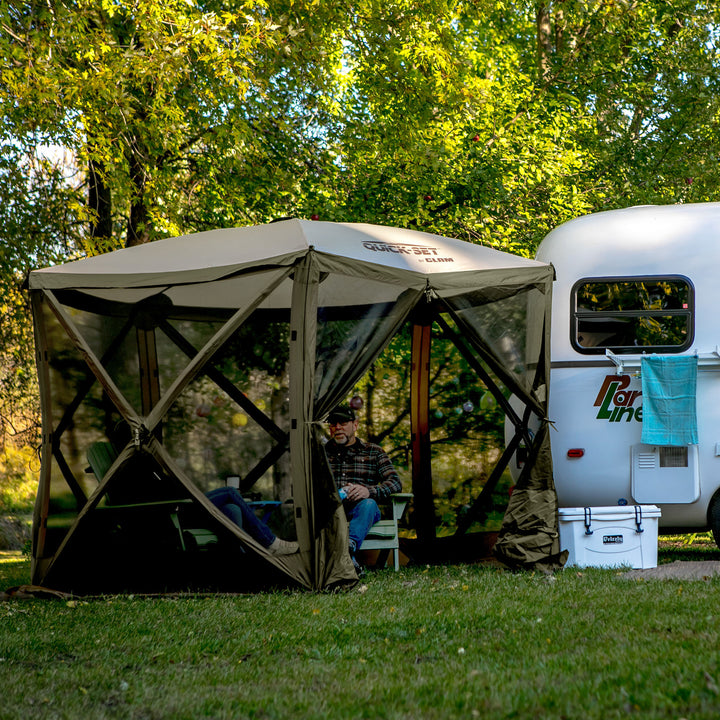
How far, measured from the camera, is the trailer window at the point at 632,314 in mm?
7770

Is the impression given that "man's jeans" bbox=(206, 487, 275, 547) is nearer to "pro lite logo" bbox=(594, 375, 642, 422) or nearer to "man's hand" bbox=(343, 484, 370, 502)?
"man's hand" bbox=(343, 484, 370, 502)

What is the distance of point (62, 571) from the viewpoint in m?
6.77

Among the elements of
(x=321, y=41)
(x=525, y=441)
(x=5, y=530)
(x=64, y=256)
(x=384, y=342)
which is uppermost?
(x=321, y=41)

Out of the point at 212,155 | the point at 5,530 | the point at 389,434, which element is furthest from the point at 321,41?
the point at 5,530

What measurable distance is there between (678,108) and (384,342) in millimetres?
8719

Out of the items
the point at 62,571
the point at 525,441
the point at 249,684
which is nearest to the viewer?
the point at 249,684

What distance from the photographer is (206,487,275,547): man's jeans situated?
6738 millimetres

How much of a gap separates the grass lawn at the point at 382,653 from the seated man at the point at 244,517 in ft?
1.62

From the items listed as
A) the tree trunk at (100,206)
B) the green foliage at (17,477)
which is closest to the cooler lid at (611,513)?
the tree trunk at (100,206)

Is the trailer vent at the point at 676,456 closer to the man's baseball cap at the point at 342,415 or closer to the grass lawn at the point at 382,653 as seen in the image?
the grass lawn at the point at 382,653

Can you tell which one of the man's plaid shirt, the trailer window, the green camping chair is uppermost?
the trailer window

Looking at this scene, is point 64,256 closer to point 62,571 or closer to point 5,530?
point 62,571

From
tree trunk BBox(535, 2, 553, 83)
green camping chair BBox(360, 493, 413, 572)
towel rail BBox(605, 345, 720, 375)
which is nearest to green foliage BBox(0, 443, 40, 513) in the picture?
green camping chair BBox(360, 493, 413, 572)

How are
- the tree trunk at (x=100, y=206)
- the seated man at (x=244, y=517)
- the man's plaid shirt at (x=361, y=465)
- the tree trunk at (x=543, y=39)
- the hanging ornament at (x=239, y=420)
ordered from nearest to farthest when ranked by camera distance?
the seated man at (x=244, y=517), the man's plaid shirt at (x=361, y=465), the hanging ornament at (x=239, y=420), the tree trunk at (x=100, y=206), the tree trunk at (x=543, y=39)
